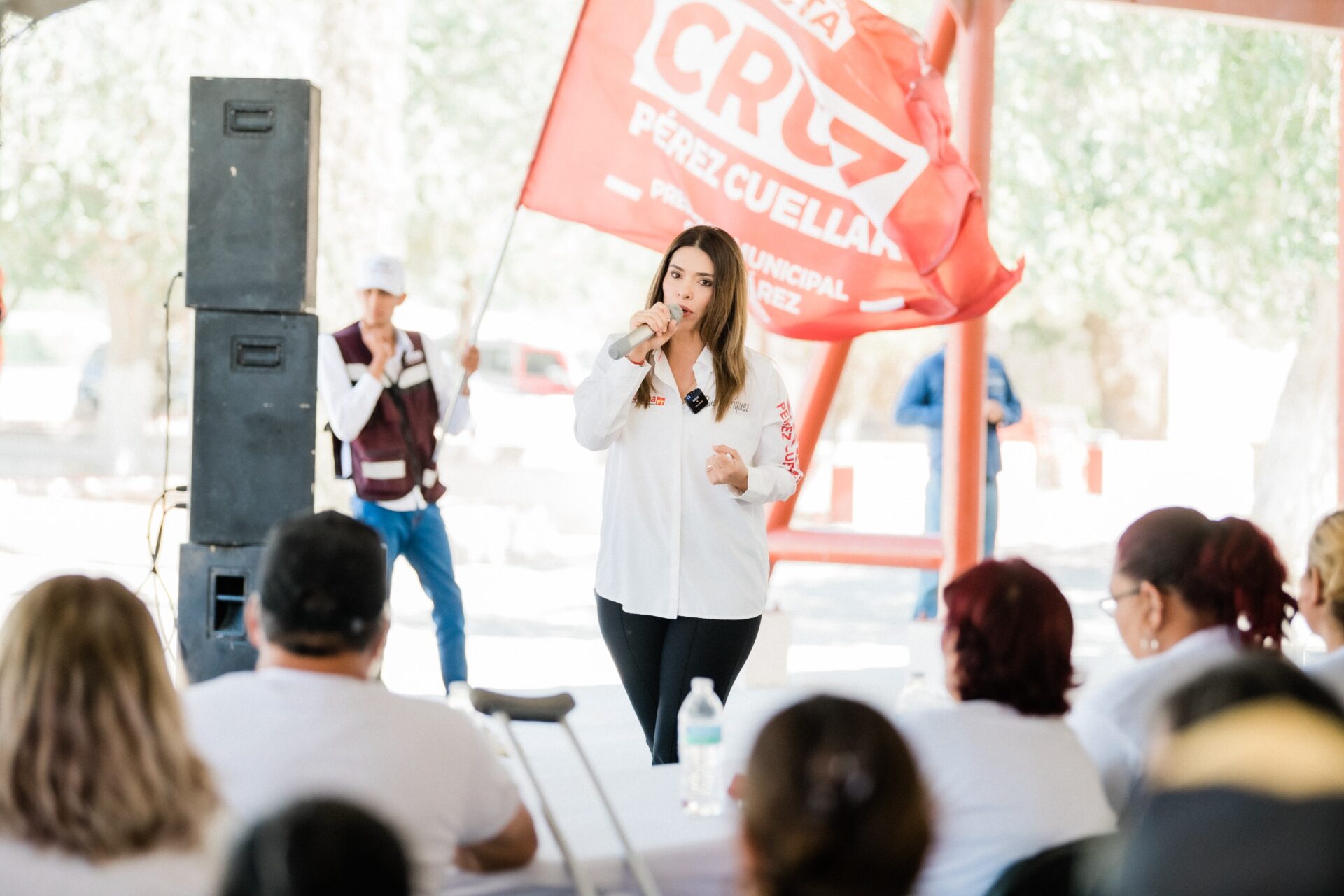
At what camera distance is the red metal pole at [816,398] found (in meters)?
6.43

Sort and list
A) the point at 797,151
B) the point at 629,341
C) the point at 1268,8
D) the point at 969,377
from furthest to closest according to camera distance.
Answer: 1. the point at 1268,8
2. the point at 969,377
3. the point at 797,151
4. the point at 629,341

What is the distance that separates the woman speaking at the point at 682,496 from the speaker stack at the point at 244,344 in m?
0.87

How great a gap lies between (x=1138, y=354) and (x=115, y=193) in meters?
21.7

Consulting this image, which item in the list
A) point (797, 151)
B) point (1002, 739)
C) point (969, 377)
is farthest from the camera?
point (969, 377)

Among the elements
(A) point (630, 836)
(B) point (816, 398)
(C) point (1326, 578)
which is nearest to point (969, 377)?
(B) point (816, 398)

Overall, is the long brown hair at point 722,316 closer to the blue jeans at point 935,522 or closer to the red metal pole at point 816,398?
the red metal pole at point 816,398

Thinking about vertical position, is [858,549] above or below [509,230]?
below

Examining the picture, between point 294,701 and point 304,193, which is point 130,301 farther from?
point 294,701

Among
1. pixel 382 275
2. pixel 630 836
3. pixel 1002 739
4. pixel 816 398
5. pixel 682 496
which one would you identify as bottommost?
pixel 630 836

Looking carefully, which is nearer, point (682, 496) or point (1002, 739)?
point (1002, 739)

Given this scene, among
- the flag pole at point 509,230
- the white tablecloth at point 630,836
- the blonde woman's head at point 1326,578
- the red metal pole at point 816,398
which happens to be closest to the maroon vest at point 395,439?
the flag pole at point 509,230

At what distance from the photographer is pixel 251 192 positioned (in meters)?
3.86

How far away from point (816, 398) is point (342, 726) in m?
4.74

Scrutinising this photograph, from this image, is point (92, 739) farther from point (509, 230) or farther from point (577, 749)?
point (509, 230)
